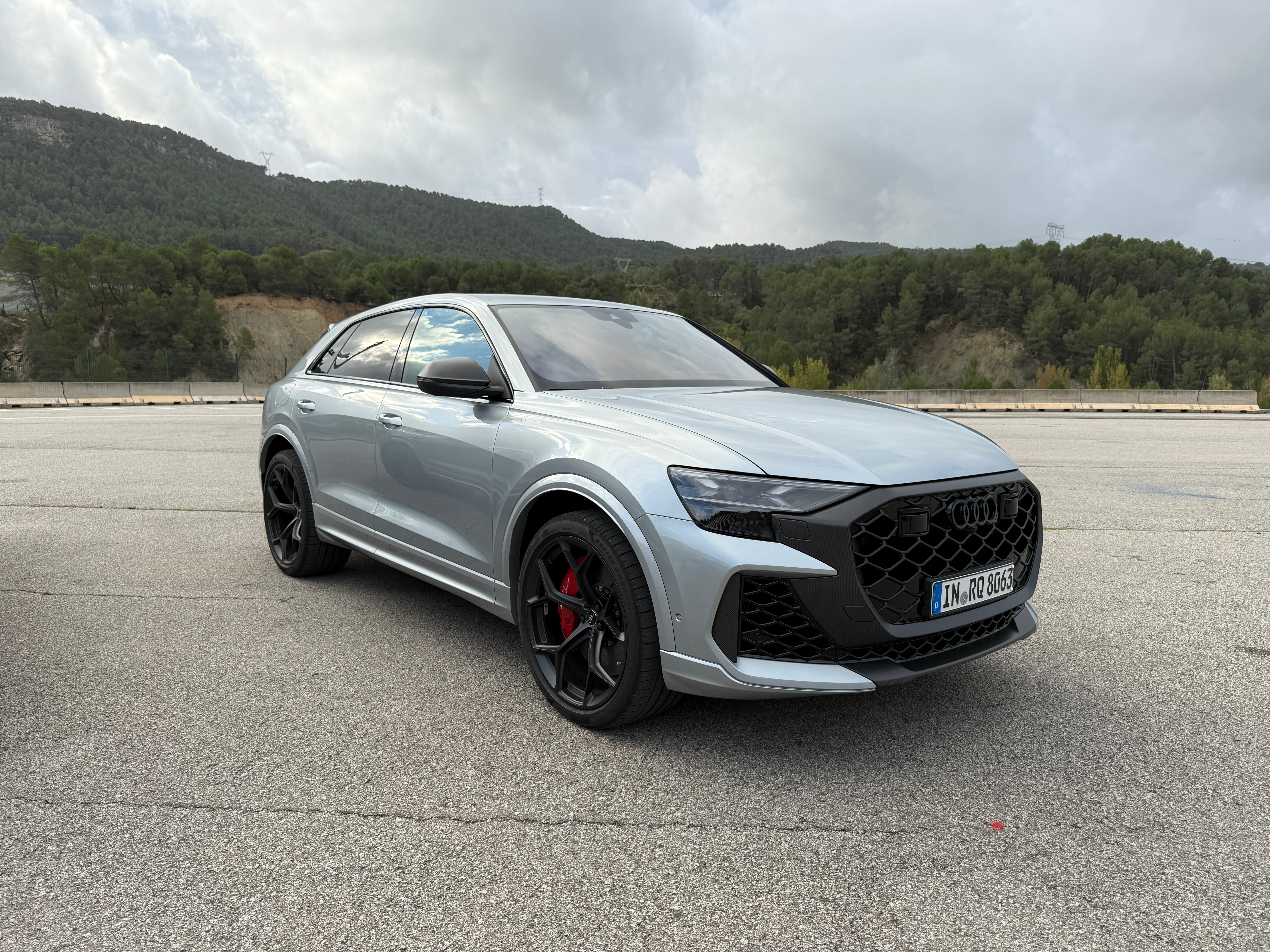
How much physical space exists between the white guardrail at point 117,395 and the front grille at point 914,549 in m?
36.7

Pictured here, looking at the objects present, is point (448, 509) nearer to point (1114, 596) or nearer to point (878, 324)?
point (1114, 596)

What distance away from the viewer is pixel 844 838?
2.42 metres

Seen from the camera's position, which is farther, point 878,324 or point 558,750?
point 878,324

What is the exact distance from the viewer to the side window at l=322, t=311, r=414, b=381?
4.54m

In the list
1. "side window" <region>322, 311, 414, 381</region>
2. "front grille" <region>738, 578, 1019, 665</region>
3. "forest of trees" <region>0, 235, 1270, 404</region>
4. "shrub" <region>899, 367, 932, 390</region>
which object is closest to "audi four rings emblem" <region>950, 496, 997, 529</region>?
"front grille" <region>738, 578, 1019, 665</region>

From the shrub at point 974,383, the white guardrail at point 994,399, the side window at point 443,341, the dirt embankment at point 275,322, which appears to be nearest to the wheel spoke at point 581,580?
the side window at point 443,341

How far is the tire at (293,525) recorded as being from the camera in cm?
499

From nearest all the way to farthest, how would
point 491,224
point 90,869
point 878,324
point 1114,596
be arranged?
point 90,869 < point 1114,596 < point 878,324 < point 491,224

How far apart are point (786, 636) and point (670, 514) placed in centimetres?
53

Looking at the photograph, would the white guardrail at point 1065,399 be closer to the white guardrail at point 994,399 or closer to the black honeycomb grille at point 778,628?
the white guardrail at point 994,399

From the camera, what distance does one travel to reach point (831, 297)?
98.1 m

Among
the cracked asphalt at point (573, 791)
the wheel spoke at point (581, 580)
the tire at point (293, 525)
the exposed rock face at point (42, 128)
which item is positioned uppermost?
the exposed rock face at point (42, 128)

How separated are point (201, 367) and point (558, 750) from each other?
2193 inches

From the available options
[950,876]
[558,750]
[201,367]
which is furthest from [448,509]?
[201,367]
